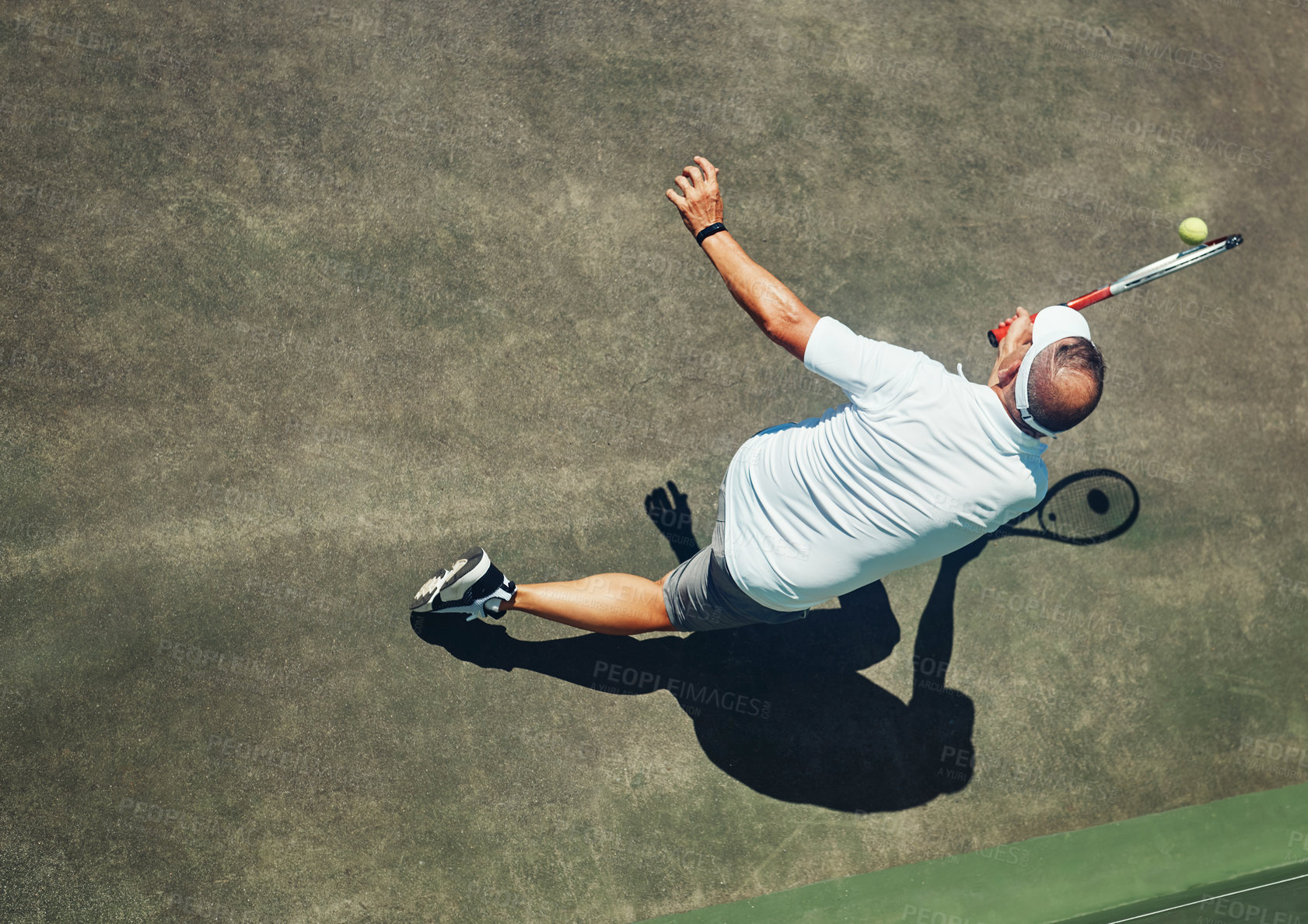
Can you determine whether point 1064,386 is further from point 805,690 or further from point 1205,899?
point 1205,899

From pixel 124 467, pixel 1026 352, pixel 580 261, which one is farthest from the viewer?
pixel 580 261

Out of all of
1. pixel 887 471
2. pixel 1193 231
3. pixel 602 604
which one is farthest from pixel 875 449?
pixel 1193 231

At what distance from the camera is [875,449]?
10.2 feet

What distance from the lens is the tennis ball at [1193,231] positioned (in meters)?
4.56

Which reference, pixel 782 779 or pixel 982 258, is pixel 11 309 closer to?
pixel 782 779

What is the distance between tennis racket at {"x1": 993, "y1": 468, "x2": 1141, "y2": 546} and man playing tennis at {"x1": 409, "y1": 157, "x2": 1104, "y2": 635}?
5.98 ft

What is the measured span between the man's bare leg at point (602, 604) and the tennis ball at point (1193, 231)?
356cm

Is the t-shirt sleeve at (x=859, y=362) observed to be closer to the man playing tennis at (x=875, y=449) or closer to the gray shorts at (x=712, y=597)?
the man playing tennis at (x=875, y=449)

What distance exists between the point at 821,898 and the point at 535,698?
6.51ft

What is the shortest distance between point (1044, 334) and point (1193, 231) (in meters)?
2.25

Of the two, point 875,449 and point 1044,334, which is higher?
point 1044,334

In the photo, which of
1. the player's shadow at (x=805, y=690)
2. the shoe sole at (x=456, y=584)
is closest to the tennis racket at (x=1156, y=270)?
the player's shadow at (x=805, y=690)

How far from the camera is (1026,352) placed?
313cm

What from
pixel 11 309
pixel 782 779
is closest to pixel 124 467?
pixel 11 309
